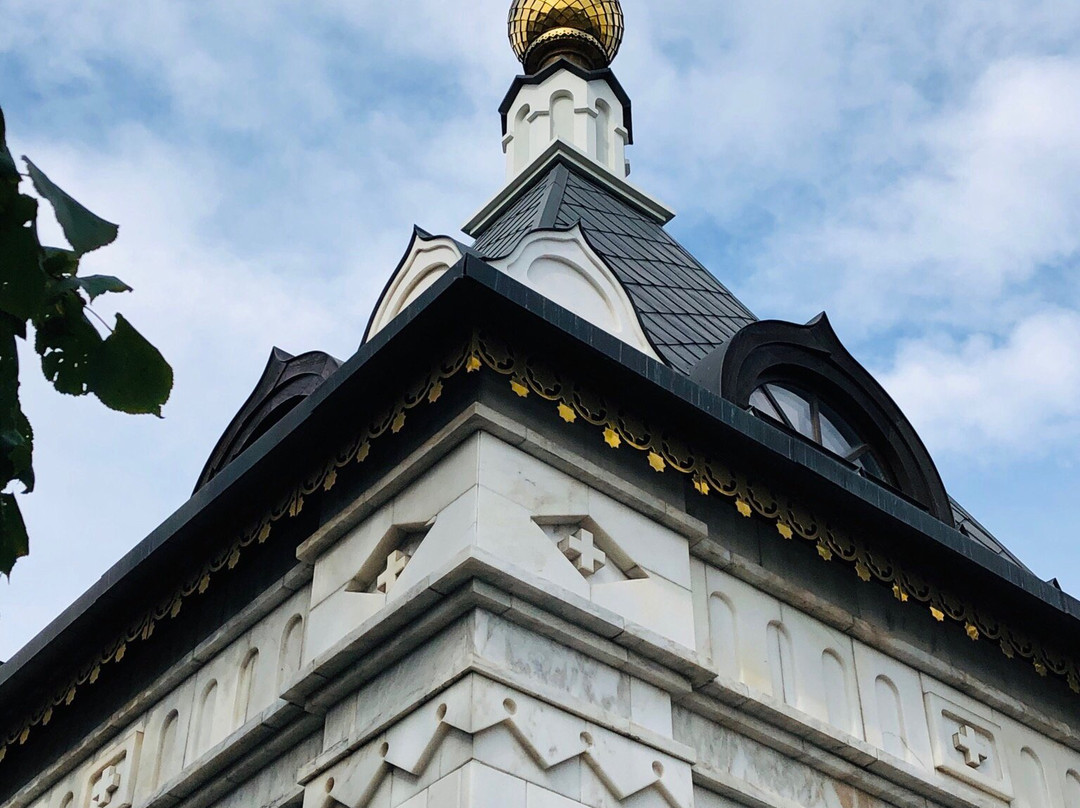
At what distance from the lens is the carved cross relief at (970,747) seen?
A: 9094 mm

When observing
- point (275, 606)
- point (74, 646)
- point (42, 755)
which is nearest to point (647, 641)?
point (275, 606)

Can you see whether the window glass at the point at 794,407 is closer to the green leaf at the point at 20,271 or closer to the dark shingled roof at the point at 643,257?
the dark shingled roof at the point at 643,257

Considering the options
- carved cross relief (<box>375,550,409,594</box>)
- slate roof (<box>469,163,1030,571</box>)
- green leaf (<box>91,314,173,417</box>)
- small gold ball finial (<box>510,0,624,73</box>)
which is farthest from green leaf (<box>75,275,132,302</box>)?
small gold ball finial (<box>510,0,624,73</box>)

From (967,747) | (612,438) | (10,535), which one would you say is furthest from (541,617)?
(10,535)

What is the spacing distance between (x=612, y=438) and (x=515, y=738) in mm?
1685

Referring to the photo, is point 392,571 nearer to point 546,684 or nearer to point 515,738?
point 546,684

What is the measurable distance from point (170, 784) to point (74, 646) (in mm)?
1459

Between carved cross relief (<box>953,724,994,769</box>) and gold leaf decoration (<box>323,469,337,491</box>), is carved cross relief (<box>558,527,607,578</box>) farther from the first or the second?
carved cross relief (<box>953,724,994,769</box>)

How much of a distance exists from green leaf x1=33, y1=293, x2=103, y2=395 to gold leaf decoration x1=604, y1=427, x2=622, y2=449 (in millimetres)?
4355

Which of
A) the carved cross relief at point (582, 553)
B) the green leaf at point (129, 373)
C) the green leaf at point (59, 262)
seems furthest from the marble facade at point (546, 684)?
the green leaf at point (59, 262)

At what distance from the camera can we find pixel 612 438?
834 cm

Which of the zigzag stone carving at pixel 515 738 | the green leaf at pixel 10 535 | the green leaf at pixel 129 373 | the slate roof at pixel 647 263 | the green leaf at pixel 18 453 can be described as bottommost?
the green leaf at pixel 10 535

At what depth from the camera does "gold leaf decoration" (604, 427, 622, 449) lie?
831 cm

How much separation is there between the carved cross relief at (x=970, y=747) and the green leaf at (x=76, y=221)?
6374 mm
